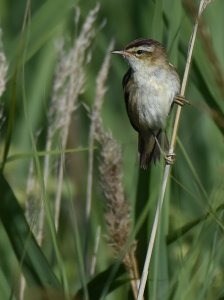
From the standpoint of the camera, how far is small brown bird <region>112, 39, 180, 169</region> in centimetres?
313

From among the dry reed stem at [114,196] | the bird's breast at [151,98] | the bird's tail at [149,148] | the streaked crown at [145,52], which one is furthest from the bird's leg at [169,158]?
the streaked crown at [145,52]

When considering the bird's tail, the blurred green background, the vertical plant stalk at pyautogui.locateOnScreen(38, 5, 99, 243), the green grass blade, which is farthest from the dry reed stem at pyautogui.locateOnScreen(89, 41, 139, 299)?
the vertical plant stalk at pyautogui.locateOnScreen(38, 5, 99, 243)

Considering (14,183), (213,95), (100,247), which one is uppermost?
(213,95)

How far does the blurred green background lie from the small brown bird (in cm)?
8

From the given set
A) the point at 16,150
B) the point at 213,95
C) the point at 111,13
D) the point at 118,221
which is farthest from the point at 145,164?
the point at 111,13

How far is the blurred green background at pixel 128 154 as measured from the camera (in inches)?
95.5

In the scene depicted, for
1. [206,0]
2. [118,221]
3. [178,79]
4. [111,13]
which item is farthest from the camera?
[111,13]

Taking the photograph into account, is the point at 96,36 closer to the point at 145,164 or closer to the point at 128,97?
the point at 128,97

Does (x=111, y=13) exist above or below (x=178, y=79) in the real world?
above

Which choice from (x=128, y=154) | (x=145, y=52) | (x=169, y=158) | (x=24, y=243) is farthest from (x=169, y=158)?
(x=128, y=154)

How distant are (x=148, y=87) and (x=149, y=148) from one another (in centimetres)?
22

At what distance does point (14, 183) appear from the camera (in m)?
3.84

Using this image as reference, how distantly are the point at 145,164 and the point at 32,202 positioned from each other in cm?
40

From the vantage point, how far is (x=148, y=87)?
3.21 m
